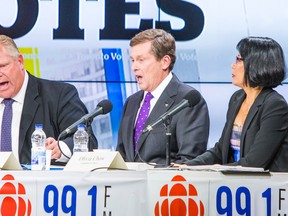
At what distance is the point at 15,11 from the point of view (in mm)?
6336

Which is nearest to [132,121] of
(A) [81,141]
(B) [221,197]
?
(A) [81,141]

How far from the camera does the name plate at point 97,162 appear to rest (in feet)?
11.6

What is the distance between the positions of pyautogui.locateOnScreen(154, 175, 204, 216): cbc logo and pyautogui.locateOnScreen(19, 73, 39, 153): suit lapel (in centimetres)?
160

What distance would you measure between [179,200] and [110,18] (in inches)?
123

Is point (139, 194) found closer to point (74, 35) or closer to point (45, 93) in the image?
point (45, 93)

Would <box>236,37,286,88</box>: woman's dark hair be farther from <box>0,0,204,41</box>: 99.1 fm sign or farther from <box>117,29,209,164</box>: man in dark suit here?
<box>0,0,204,41</box>: 99.1 fm sign

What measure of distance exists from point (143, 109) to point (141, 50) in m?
0.37

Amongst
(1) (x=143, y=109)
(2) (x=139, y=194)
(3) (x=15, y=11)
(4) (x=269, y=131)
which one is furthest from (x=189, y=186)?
(3) (x=15, y=11)

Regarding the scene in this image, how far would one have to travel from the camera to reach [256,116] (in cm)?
442

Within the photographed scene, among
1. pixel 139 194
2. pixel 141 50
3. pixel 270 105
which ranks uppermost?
pixel 141 50

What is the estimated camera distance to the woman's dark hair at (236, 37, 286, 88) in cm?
448

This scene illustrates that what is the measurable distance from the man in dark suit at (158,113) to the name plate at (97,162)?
110 cm

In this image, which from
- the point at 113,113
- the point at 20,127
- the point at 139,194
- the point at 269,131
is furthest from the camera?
the point at 113,113

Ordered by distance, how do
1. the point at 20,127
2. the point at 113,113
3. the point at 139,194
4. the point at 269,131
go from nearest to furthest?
the point at 139,194
the point at 269,131
the point at 20,127
the point at 113,113
